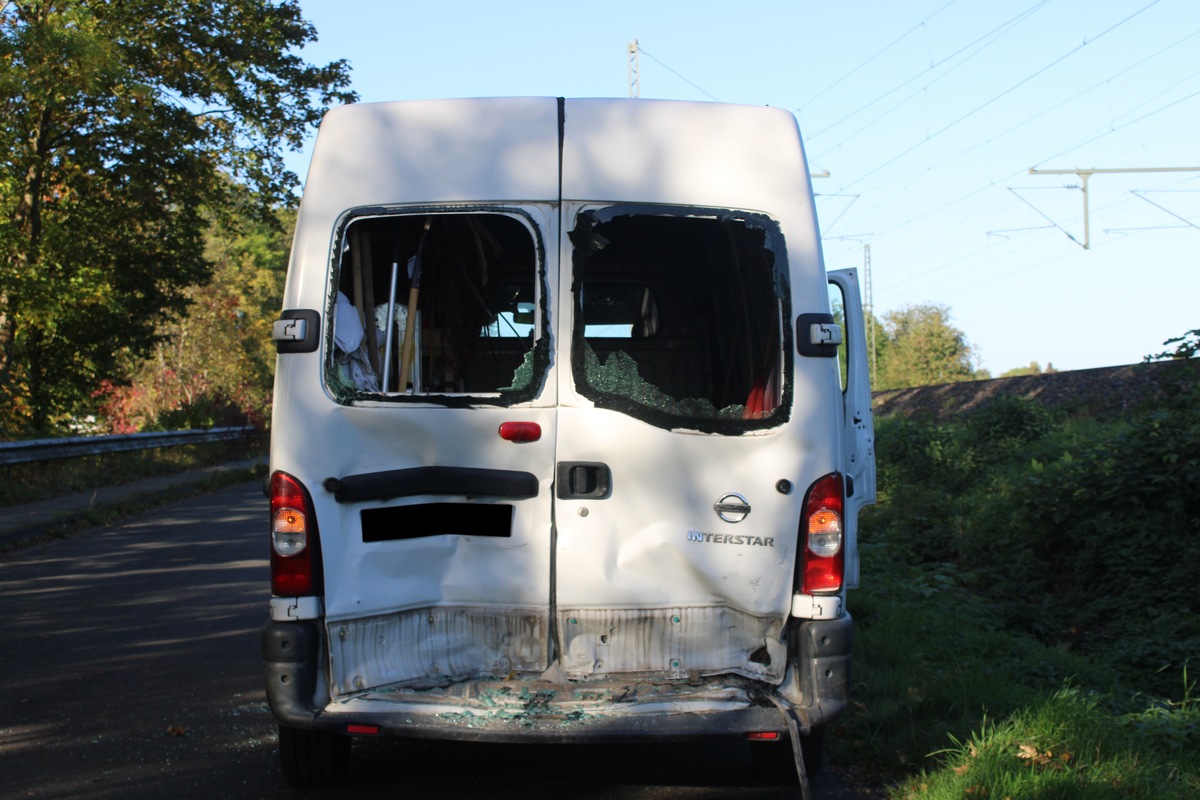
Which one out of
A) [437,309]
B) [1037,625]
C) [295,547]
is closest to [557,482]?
[295,547]

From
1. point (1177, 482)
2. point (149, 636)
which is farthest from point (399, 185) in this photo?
point (1177, 482)

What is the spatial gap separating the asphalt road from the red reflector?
4.64ft

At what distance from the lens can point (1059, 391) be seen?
20953 millimetres

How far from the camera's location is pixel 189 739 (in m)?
5.41

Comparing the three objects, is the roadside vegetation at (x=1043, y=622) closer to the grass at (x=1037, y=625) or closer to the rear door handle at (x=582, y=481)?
the grass at (x=1037, y=625)

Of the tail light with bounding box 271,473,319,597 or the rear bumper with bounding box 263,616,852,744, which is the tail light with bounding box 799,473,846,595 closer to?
the rear bumper with bounding box 263,616,852,744

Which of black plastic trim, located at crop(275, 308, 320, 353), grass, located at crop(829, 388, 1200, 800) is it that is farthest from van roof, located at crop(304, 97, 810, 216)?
grass, located at crop(829, 388, 1200, 800)

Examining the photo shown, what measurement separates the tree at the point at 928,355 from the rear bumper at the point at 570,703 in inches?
2844

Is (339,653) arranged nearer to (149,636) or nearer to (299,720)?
(299,720)

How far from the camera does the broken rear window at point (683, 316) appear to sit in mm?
4512

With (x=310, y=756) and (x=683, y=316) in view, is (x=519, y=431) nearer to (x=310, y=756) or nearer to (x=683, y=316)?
(x=310, y=756)

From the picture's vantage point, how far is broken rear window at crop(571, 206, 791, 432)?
451cm

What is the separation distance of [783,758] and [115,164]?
70.6ft

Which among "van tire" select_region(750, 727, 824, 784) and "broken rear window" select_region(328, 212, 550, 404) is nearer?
"broken rear window" select_region(328, 212, 550, 404)
